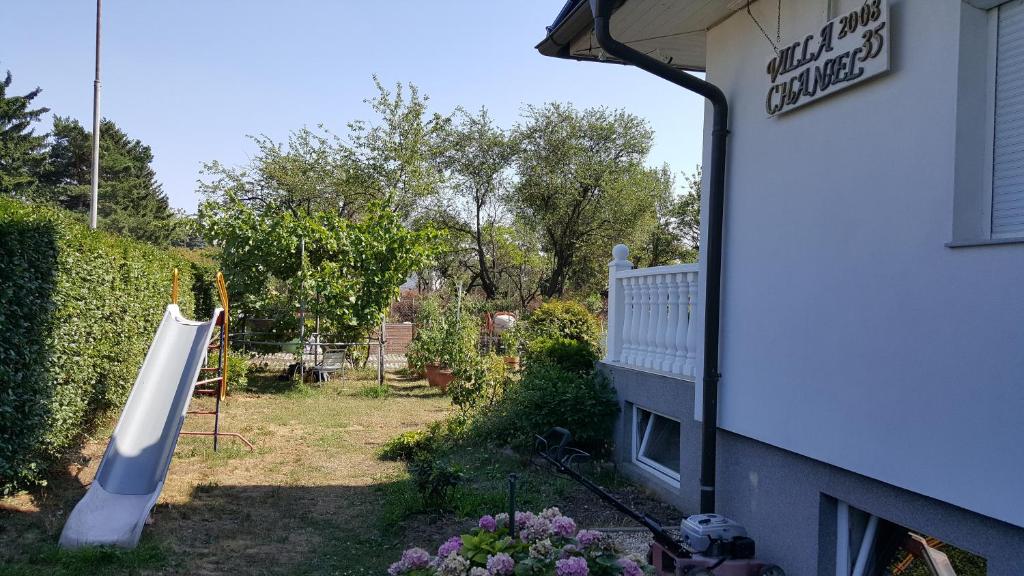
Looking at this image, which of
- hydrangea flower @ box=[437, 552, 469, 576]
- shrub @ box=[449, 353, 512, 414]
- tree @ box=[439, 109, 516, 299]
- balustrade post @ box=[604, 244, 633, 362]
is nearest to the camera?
hydrangea flower @ box=[437, 552, 469, 576]

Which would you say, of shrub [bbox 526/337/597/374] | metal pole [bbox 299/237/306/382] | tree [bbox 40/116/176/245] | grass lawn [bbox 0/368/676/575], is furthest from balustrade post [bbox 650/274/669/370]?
tree [bbox 40/116/176/245]

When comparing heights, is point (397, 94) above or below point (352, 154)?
above

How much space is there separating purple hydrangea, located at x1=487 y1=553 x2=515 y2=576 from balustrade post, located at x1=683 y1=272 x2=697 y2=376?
319 centimetres

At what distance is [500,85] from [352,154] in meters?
10.6

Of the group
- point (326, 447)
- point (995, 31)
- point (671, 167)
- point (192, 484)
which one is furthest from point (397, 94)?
point (995, 31)

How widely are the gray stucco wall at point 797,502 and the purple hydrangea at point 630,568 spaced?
4.32 feet

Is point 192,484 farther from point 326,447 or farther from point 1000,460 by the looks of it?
point 1000,460

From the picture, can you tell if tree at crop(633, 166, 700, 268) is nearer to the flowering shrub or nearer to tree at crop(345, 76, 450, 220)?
tree at crop(345, 76, 450, 220)

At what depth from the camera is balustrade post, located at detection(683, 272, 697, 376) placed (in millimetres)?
5629

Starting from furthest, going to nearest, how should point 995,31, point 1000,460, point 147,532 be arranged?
point 147,532 < point 995,31 < point 1000,460

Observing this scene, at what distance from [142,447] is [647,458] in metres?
4.49

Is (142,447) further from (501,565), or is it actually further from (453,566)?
(501,565)

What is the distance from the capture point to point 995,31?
3033 mm

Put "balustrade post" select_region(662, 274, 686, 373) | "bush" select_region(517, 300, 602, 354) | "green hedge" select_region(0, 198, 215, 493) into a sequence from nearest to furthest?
1. "green hedge" select_region(0, 198, 215, 493)
2. "balustrade post" select_region(662, 274, 686, 373)
3. "bush" select_region(517, 300, 602, 354)
